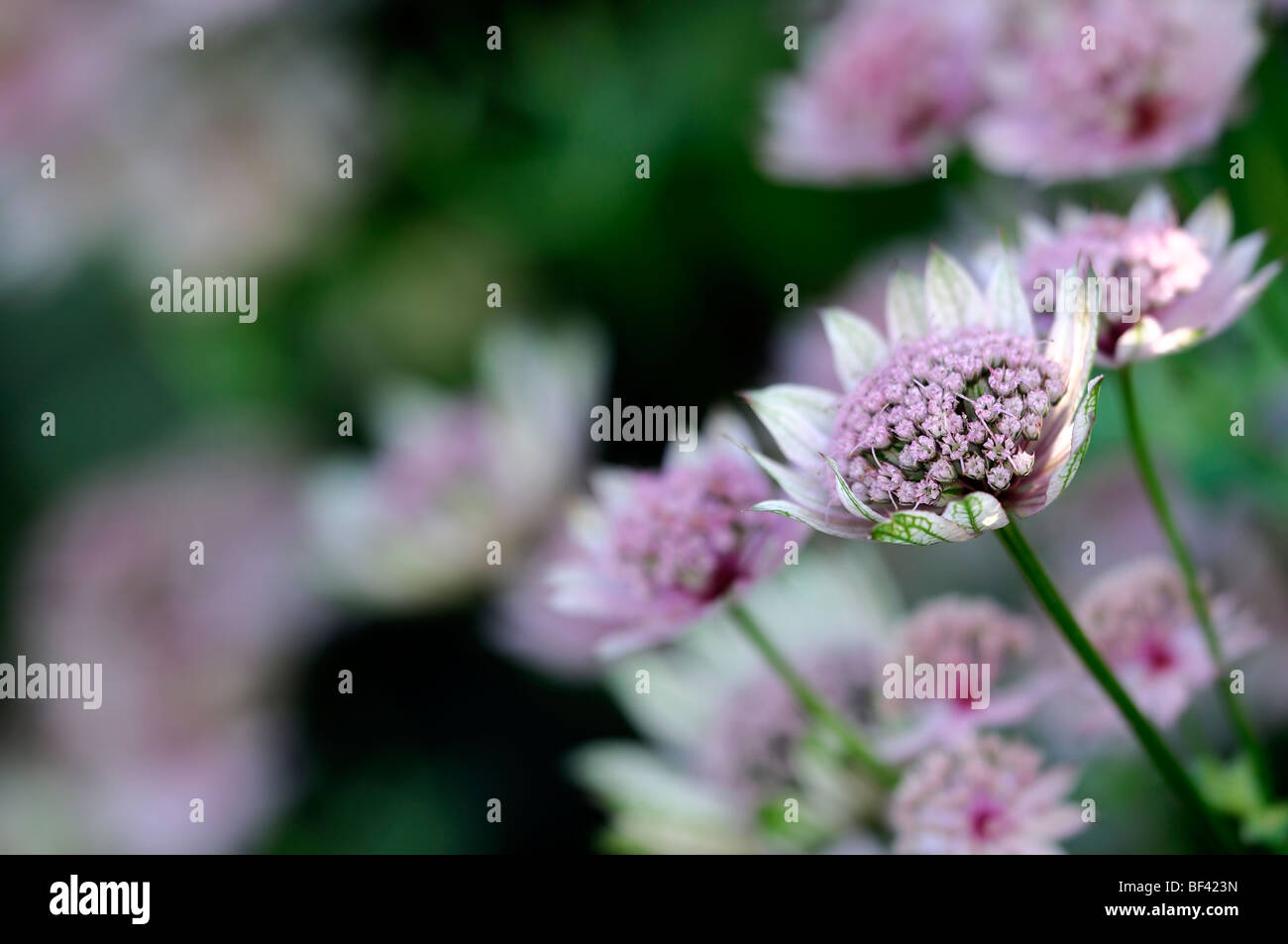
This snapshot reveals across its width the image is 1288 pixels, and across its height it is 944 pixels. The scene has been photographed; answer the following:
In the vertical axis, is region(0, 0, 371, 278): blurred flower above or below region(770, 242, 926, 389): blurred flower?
above

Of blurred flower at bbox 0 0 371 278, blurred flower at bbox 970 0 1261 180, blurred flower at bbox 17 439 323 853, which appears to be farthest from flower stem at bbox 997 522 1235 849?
blurred flower at bbox 0 0 371 278

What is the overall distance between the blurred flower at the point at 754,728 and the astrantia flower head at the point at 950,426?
4.2 inches

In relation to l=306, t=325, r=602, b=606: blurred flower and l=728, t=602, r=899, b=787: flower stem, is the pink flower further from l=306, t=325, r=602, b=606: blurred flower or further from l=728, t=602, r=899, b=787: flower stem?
l=728, t=602, r=899, b=787: flower stem

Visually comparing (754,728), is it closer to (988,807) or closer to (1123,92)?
(988,807)

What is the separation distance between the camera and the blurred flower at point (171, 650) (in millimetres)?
657

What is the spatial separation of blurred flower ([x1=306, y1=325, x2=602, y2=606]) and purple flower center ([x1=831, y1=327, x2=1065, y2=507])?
1.10ft

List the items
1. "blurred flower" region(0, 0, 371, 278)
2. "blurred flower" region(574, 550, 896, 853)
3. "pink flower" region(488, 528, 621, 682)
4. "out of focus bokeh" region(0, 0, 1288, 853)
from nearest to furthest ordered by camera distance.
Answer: "blurred flower" region(574, 550, 896, 853), "pink flower" region(488, 528, 621, 682), "out of focus bokeh" region(0, 0, 1288, 853), "blurred flower" region(0, 0, 371, 278)

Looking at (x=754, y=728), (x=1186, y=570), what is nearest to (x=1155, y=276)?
(x=1186, y=570)

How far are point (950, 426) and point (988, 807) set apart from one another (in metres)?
0.10

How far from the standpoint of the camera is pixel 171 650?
0.67m

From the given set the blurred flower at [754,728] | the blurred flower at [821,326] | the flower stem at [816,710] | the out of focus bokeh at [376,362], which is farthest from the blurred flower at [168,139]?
the flower stem at [816,710]

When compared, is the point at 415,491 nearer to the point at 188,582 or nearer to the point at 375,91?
the point at 188,582

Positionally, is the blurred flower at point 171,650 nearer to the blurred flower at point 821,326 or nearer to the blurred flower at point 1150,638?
the blurred flower at point 821,326

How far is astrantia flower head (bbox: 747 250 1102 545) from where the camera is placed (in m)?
0.25
